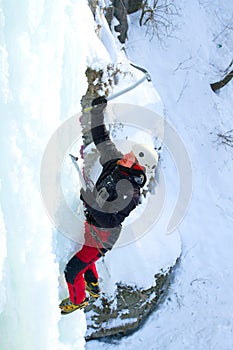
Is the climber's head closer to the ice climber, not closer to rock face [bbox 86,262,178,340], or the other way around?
the ice climber

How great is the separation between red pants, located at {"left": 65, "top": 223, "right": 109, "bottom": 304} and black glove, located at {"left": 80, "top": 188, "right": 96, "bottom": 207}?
0.98 feet

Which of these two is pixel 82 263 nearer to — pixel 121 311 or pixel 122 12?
pixel 121 311

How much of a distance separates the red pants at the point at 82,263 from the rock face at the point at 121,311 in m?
1.53

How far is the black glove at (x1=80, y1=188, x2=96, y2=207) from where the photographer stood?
2.67 metres

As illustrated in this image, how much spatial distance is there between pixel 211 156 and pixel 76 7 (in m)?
4.70

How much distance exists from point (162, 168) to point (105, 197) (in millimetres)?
3456

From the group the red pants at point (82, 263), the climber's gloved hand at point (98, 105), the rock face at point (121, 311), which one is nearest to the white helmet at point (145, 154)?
the climber's gloved hand at point (98, 105)

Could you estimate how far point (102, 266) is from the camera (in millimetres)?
4328

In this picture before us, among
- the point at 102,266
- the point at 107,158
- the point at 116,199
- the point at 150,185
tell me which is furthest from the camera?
the point at 150,185

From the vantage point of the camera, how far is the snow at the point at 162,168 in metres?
1.81

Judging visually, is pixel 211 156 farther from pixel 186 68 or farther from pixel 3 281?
pixel 3 281

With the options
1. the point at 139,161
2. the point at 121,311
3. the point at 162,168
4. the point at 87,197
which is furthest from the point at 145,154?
the point at 162,168

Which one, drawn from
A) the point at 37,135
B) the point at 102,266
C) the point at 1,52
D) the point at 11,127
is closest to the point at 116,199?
the point at 37,135

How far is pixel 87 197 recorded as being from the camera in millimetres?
2686
